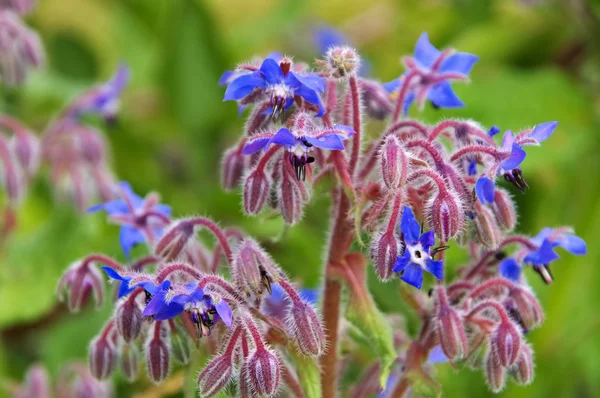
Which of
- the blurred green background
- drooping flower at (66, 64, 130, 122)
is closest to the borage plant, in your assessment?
the blurred green background

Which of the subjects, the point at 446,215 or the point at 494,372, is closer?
the point at 446,215

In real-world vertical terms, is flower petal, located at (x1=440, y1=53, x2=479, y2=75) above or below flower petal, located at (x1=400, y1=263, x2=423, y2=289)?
above

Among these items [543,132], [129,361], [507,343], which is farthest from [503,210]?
[129,361]

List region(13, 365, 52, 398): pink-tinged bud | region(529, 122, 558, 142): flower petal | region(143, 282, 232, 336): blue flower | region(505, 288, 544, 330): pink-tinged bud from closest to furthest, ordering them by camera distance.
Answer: region(143, 282, 232, 336): blue flower
region(529, 122, 558, 142): flower petal
region(505, 288, 544, 330): pink-tinged bud
region(13, 365, 52, 398): pink-tinged bud

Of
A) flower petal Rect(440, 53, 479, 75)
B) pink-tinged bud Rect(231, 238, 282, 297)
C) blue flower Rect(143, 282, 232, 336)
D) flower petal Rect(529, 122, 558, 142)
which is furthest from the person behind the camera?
flower petal Rect(440, 53, 479, 75)

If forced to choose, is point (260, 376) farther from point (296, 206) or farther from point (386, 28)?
point (386, 28)

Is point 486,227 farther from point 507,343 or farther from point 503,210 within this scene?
point 507,343

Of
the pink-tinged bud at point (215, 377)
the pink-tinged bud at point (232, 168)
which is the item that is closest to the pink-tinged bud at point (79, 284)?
the pink-tinged bud at point (232, 168)

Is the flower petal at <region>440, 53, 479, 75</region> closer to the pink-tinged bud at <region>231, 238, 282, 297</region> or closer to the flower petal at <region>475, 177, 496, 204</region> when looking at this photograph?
the flower petal at <region>475, 177, 496, 204</region>
